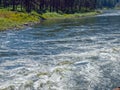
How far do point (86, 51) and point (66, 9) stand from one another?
4976 inches

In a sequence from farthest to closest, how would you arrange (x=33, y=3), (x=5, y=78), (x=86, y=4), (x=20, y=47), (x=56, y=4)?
(x=86, y=4) → (x=56, y=4) → (x=33, y=3) → (x=20, y=47) → (x=5, y=78)

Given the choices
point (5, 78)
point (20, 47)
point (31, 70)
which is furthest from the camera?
point (20, 47)

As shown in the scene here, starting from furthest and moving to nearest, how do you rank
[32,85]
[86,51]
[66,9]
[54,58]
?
[66,9]
[86,51]
[54,58]
[32,85]

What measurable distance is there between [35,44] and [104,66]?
2044cm

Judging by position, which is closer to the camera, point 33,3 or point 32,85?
point 32,85

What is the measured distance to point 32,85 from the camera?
24.8 metres

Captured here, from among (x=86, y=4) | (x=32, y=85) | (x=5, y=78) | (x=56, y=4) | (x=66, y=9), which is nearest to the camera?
(x=32, y=85)

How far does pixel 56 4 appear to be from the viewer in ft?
502

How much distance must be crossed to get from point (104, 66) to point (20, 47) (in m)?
18.4

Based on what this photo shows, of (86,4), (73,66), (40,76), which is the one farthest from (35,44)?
(86,4)

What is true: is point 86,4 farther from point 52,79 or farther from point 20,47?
point 52,79

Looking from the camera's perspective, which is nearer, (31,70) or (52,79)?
(52,79)

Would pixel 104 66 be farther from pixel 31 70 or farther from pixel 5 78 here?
pixel 5 78

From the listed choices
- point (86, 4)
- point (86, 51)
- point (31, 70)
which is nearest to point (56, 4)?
point (86, 4)
